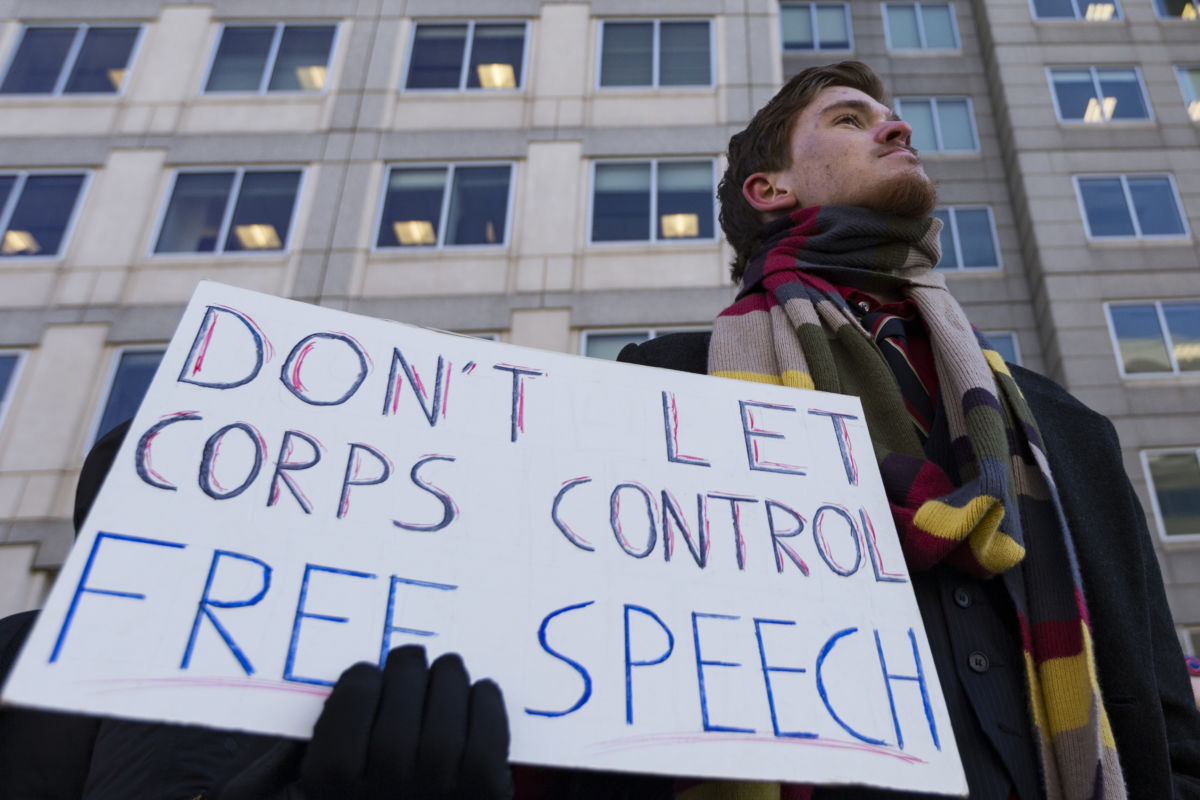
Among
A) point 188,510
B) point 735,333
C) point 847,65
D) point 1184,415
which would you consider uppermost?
point 1184,415

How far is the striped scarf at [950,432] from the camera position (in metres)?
1.39

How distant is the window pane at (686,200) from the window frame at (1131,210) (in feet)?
23.9

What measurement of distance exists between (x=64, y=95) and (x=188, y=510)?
47.0 feet

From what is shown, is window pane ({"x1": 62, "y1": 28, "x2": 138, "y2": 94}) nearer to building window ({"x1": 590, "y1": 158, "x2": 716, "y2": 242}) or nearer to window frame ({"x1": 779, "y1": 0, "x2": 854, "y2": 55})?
building window ({"x1": 590, "y1": 158, "x2": 716, "y2": 242})

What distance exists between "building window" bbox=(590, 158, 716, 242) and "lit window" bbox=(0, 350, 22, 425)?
301 inches

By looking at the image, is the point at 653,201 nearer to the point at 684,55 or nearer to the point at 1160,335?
the point at 684,55

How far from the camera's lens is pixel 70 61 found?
12750 millimetres

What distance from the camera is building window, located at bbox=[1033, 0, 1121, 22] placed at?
16.0 metres

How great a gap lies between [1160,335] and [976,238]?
3508 mm

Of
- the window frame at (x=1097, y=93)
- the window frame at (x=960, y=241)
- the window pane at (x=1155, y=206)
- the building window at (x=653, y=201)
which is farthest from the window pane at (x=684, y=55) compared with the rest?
the window pane at (x=1155, y=206)

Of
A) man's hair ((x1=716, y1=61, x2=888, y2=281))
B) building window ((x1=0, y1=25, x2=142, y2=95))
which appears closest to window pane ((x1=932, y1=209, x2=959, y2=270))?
man's hair ((x1=716, y1=61, x2=888, y2=281))

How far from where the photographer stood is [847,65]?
2674 millimetres

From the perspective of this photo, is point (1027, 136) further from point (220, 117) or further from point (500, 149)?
point (220, 117)

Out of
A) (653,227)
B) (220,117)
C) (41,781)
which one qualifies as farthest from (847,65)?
(220,117)
